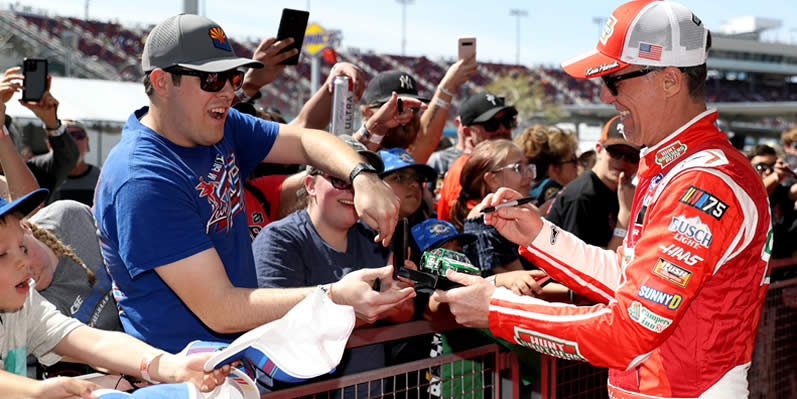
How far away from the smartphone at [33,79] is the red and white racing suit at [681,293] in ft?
10.6

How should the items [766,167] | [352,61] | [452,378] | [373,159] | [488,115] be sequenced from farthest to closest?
[352,61] → [766,167] → [488,115] → [373,159] → [452,378]

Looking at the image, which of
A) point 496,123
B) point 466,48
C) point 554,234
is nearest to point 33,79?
point 466,48

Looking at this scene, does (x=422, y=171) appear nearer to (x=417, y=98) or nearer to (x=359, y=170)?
(x=417, y=98)

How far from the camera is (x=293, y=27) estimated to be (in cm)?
351

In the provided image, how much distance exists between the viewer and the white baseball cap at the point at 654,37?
79.0 inches

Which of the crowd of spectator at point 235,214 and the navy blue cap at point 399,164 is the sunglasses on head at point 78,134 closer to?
the crowd of spectator at point 235,214

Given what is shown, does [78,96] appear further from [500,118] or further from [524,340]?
[524,340]

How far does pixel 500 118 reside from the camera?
5172mm

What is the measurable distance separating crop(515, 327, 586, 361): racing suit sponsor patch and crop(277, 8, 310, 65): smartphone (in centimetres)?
203

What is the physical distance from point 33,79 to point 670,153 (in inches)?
141

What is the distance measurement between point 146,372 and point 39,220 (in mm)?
1330

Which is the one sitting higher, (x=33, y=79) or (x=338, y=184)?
(x=33, y=79)

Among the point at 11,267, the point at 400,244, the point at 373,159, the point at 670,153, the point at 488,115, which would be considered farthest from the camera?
the point at 488,115

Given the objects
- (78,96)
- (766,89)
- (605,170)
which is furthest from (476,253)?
(766,89)
